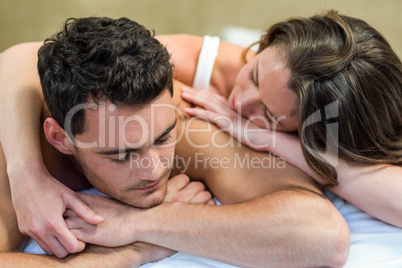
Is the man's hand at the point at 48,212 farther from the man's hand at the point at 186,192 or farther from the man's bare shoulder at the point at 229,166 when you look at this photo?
the man's bare shoulder at the point at 229,166

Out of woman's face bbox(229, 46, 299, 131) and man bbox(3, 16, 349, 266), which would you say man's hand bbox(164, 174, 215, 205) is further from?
woman's face bbox(229, 46, 299, 131)

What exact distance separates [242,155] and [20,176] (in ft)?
1.82

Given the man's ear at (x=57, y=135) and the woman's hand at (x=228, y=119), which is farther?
the woman's hand at (x=228, y=119)

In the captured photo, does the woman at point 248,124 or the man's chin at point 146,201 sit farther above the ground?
the woman at point 248,124

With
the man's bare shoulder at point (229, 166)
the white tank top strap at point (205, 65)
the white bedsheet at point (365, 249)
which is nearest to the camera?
the white bedsheet at point (365, 249)

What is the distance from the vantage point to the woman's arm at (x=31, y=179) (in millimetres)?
946

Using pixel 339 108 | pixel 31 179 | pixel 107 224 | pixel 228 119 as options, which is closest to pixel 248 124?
pixel 228 119

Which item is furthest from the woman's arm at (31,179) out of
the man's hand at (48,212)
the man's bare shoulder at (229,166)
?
the man's bare shoulder at (229,166)

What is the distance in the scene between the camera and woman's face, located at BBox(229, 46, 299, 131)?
1.12 m

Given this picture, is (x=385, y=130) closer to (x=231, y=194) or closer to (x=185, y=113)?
(x=231, y=194)

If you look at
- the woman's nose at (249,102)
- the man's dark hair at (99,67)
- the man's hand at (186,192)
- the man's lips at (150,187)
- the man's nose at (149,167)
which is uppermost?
the man's dark hair at (99,67)

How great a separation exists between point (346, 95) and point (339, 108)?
4 cm

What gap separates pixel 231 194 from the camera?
1134mm

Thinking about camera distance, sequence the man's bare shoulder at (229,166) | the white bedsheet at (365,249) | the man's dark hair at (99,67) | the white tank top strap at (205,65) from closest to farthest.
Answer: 1. the man's dark hair at (99,67)
2. the white bedsheet at (365,249)
3. the man's bare shoulder at (229,166)
4. the white tank top strap at (205,65)
